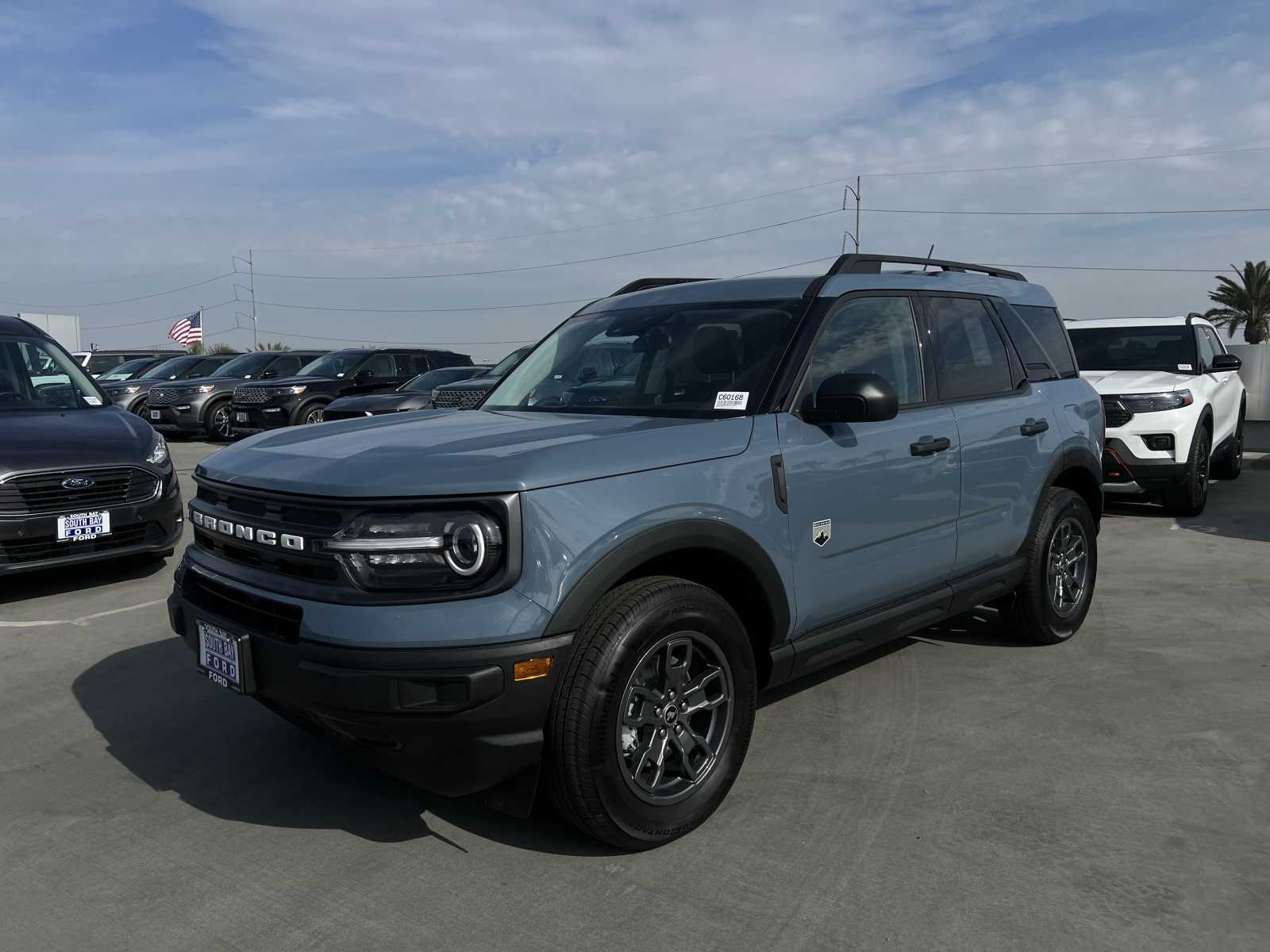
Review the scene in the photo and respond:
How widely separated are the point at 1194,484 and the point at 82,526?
29.6 feet

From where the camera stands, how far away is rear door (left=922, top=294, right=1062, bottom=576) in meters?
4.61

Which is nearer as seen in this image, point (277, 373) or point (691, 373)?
point (691, 373)

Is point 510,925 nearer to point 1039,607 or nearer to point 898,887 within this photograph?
point 898,887

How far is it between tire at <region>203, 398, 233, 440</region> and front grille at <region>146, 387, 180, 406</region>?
0.58m

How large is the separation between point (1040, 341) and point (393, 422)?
351 centimetres

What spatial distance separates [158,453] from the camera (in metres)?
7.11

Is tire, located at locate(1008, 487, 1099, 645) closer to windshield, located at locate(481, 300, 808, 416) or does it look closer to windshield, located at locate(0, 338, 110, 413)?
windshield, located at locate(481, 300, 808, 416)

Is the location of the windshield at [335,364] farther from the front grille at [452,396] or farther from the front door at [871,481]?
the front door at [871,481]

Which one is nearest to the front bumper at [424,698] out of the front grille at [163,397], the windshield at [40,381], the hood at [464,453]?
the hood at [464,453]

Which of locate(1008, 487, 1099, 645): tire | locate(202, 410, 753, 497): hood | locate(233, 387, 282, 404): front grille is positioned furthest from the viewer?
locate(233, 387, 282, 404): front grille

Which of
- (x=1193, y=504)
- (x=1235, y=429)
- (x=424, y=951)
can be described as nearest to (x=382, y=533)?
(x=424, y=951)

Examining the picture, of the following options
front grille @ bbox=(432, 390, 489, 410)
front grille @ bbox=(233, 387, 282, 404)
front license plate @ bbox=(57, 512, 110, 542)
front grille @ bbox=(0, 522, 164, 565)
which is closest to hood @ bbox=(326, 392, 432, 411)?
front grille @ bbox=(432, 390, 489, 410)

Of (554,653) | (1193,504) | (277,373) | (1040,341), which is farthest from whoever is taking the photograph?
(277,373)

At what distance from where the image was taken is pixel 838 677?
4.95 m
